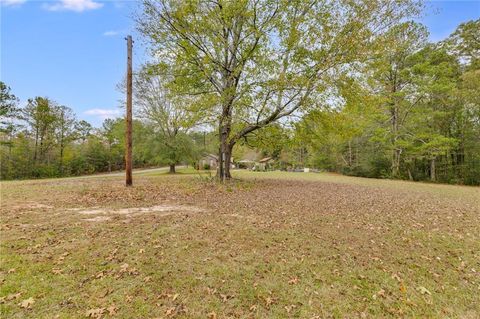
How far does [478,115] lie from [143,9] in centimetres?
2477

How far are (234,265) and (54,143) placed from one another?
111ft

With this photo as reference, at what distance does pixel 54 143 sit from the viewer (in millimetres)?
29125

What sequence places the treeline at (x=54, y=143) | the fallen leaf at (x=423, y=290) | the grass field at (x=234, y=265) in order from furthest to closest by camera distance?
the treeline at (x=54, y=143) < the fallen leaf at (x=423, y=290) < the grass field at (x=234, y=265)

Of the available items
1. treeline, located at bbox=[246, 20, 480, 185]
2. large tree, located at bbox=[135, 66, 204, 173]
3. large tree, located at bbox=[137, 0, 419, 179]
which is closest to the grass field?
large tree, located at bbox=[137, 0, 419, 179]

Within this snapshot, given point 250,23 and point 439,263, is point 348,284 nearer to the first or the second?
point 439,263

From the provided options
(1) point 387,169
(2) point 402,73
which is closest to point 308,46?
(2) point 402,73

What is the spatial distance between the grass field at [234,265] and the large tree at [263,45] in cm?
666

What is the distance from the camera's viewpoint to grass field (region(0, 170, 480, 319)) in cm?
296

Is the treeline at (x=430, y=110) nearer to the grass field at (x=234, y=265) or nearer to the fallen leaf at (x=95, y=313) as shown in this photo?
the grass field at (x=234, y=265)

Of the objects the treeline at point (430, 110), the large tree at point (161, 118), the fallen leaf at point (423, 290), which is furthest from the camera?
the large tree at point (161, 118)

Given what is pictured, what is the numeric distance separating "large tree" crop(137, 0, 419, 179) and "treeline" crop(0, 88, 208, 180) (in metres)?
10.5

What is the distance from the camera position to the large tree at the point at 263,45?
10.6 metres

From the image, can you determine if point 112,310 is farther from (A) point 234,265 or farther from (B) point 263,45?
(B) point 263,45

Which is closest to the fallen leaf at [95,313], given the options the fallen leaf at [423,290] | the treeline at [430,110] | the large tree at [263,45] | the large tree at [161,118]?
the fallen leaf at [423,290]
